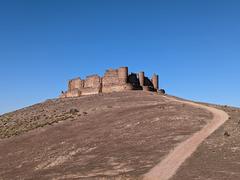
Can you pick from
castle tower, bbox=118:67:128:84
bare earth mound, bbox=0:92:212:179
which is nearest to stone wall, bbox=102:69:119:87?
castle tower, bbox=118:67:128:84

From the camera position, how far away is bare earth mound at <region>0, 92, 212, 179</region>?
90.7ft

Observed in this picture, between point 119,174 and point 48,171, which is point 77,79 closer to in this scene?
point 48,171

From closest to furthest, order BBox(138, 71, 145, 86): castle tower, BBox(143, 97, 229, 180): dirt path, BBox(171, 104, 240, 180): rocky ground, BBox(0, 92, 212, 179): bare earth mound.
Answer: BBox(171, 104, 240, 180): rocky ground, BBox(143, 97, 229, 180): dirt path, BBox(0, 92, 212, 179): bare earth mound, BBox(138, 71, 145, 86): castle tower

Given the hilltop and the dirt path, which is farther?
the hilltop

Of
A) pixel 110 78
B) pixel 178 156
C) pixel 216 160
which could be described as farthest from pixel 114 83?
pixel 216 160

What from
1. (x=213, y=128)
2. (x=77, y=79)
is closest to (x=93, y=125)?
(x=213, y=128)

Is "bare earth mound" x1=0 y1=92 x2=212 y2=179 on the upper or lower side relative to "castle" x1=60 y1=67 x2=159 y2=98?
lower

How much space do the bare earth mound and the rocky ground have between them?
242 cm

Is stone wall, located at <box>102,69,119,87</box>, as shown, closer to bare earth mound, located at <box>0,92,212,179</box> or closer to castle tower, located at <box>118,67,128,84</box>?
castle tower, located at <box>118,67,128,84</box>

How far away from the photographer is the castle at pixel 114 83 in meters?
71.6

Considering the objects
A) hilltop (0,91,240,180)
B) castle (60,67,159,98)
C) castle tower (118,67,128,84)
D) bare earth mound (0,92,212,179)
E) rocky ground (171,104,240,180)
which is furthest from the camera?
castle (60,67,159,98)

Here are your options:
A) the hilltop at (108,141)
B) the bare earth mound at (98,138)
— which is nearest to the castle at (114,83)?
the bare earth mound at (98,138)

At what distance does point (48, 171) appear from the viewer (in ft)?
97.3

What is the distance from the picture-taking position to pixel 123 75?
71.2m
